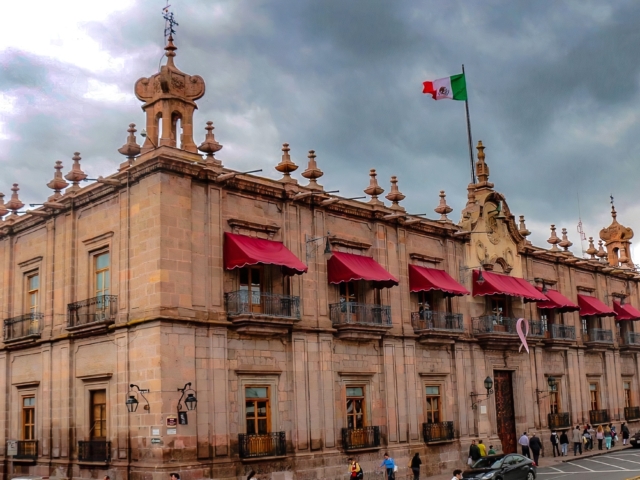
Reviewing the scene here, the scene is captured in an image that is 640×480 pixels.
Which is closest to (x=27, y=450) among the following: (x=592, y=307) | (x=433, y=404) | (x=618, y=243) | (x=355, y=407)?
(x=355, y=407)

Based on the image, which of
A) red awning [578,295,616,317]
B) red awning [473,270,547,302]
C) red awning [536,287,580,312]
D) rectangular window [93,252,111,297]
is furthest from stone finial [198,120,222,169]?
red awning [578,295,616,317]

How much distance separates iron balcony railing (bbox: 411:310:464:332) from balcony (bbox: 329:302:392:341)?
7.20ft

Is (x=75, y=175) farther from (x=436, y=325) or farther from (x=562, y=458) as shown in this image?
(x=562, y=458)

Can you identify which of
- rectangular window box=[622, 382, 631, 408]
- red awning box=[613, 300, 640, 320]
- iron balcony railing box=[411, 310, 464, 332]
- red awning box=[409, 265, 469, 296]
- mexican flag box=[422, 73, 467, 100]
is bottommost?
rectangular window box=[622, 382, 631, 408]

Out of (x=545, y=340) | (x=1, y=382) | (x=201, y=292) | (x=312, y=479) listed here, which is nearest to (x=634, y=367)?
(x=545, y=340)

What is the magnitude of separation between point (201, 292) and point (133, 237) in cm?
266

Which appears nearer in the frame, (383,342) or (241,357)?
(241,357)

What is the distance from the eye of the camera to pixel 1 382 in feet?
95.5

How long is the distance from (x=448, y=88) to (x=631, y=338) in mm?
19368

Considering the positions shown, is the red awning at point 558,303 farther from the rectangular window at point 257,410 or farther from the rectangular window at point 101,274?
the rectangular window at point 101,274

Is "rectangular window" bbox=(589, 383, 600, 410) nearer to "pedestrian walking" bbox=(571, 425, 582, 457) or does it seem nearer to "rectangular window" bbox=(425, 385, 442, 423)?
"pedestrian walking" bbox=(571, 425, 582, 457)

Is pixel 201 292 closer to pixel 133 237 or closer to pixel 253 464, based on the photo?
pixel 133 237

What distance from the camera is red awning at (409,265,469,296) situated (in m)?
30.1

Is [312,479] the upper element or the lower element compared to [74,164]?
lower
